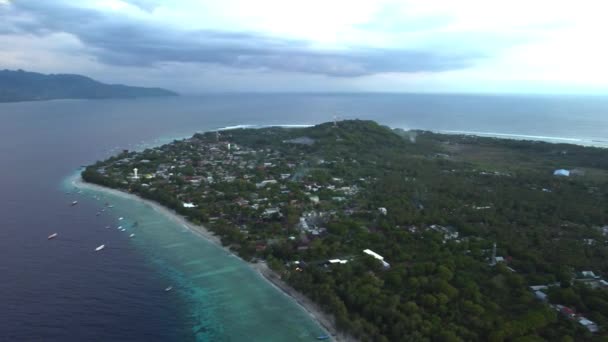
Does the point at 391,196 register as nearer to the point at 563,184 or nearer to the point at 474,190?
the point at 474,190

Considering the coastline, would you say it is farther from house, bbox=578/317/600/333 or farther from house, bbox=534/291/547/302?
house, bbox=578/317/600/333

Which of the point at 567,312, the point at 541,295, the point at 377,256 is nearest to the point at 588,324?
the point at 567,312

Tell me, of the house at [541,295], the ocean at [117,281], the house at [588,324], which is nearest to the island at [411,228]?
the house at [588,324]

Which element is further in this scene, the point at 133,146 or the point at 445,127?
the point at 445,127

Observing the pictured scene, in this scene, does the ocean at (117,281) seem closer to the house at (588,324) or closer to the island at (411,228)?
the island at (411,228)

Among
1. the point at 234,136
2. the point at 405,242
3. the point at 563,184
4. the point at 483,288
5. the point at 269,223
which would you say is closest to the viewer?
the point at 483,288

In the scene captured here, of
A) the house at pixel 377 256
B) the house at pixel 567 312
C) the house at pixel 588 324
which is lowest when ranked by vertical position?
the house at pixel 588 324

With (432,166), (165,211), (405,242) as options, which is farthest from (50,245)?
(432,166)
